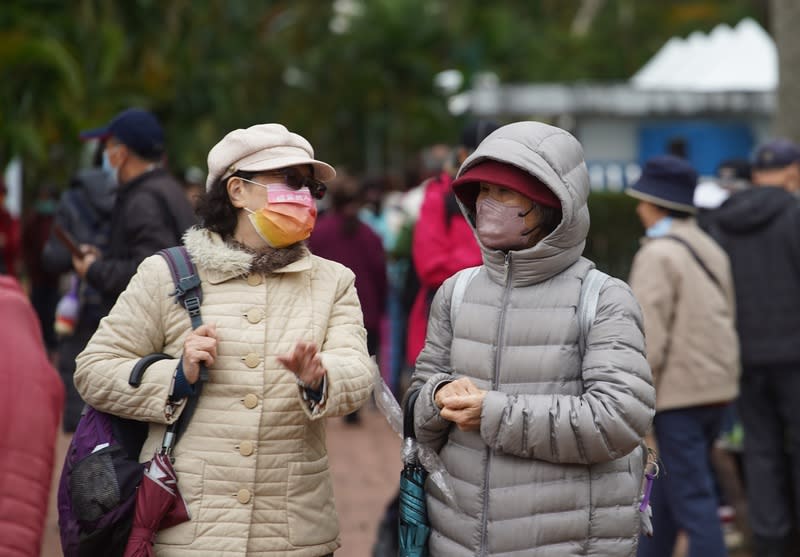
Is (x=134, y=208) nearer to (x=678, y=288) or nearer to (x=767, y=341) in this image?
(x=678, y=288)

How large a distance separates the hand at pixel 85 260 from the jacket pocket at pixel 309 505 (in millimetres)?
2249

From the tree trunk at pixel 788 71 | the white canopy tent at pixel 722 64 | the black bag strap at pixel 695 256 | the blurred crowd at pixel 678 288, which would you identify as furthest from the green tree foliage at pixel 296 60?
the black bag strap at pixel 695 256

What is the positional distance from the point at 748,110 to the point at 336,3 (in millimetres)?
26436

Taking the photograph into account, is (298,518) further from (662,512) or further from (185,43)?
(185,43)

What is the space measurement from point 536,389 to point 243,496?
35.8 inches

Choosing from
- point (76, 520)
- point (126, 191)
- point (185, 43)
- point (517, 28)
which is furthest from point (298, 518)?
point (517, 28)

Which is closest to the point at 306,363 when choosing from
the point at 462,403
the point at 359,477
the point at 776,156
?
the point at 462,403

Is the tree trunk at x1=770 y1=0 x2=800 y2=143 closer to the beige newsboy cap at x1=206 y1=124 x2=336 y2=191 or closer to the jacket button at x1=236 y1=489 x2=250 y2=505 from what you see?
the beige newsboy cap at x1=206 y1=124 x2=336 y2=191

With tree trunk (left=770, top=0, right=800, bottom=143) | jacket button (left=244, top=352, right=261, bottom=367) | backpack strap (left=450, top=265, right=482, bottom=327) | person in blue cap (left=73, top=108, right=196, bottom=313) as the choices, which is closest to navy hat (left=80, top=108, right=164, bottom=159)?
person in blue cap (left=73, top=108, right=196, bottom=313)

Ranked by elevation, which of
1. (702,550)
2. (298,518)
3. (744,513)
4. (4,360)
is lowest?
(744,513)

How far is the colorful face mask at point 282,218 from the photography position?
393 cm

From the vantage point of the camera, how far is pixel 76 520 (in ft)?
12.2

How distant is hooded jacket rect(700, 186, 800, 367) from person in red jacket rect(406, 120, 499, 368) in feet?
6.04

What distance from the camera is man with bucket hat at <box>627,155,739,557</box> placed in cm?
596
